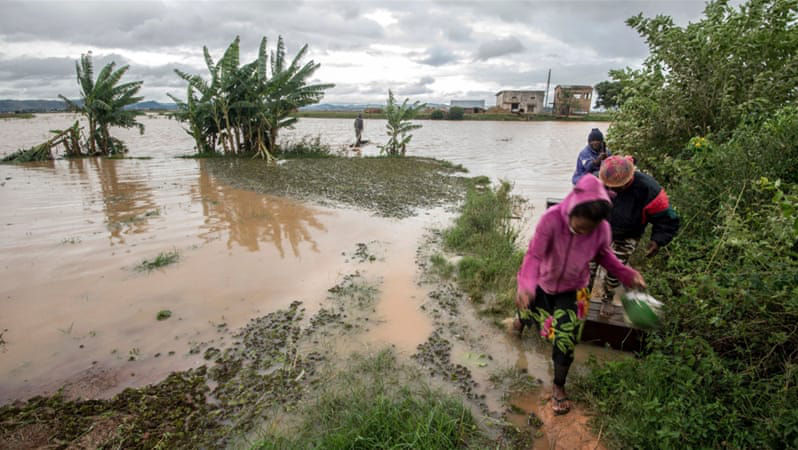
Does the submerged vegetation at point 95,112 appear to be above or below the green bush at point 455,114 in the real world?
below

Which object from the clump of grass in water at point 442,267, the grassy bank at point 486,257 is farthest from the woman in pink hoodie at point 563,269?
the clump of grass in water at point 442,267

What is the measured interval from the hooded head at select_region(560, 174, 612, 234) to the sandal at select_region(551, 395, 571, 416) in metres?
1.31

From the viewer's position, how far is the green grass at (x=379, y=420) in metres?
2.40

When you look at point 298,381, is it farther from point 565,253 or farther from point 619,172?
point 619,172

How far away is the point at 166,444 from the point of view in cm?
246

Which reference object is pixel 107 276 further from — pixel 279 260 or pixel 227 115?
pixel 227 115

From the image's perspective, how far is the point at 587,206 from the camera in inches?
88.3

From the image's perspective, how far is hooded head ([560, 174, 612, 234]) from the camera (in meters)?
2.22

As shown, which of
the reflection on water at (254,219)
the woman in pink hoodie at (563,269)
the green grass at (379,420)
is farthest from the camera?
the reflection on water at (254,219)

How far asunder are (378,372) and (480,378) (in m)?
0.87

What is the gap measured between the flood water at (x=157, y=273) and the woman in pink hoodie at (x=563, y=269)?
0.73 meters

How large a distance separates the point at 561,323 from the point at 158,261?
5130 millimetres

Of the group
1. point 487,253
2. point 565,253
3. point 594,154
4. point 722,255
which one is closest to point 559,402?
point 565,253

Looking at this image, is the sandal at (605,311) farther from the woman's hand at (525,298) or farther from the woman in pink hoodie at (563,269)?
the woman's hand at (525,298)
